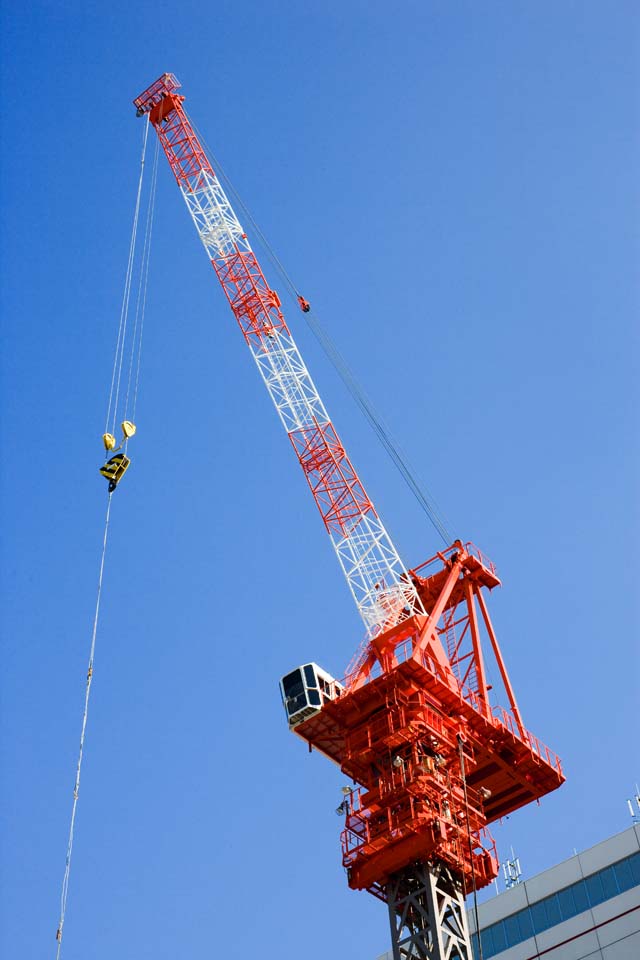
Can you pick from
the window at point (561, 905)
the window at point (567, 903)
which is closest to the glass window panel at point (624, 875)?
the window at point (561, 905)

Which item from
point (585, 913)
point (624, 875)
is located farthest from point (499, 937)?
point (624, 875)

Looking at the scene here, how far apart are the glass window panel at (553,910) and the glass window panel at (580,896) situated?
0.95 meters

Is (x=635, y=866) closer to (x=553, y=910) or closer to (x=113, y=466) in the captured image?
(x=553, y=910)

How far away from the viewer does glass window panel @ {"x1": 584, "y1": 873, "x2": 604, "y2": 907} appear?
5516 cm

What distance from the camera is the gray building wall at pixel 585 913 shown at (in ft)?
175

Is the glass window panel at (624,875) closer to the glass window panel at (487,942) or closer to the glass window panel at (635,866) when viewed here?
the glass window panel at (635,866)

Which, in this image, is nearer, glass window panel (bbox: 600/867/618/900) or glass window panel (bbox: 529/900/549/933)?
glass window panel (bbox: 600/867/618/900)

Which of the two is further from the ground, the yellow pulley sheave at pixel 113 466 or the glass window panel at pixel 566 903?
the yellow pulley sheave at pixel 113 466

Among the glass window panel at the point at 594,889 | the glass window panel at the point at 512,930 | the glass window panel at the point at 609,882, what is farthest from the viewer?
the glass window panel at the point at 512,930

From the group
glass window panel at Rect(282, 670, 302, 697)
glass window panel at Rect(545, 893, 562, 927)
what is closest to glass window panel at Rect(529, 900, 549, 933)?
glass window panel at Rect(545, 893, 562, 927)

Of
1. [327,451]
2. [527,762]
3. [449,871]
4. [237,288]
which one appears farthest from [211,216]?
[449,871]

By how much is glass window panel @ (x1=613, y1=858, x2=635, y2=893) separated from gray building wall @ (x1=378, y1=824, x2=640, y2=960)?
0.05 meters

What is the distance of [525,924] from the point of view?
188 feet

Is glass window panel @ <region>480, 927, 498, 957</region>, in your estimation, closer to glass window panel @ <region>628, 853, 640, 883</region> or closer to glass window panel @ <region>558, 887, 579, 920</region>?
glass window panel @ <region>558, 887, 579, 920</region>
